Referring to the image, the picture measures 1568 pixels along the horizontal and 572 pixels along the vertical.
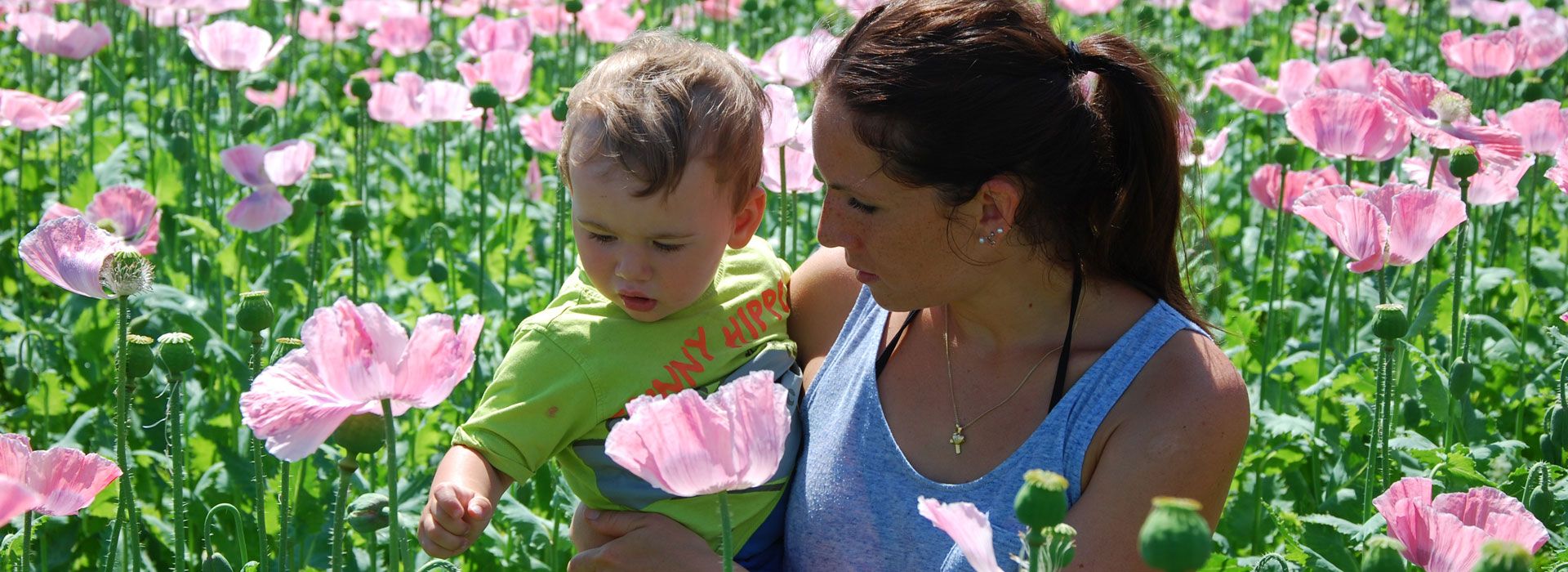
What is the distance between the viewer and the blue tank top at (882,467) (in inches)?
78.9

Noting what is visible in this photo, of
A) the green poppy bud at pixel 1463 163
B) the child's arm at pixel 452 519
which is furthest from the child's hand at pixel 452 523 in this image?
the green poppy bud at pixel 1463 163

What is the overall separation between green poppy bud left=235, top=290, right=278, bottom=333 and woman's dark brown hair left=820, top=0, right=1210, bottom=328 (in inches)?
32.3

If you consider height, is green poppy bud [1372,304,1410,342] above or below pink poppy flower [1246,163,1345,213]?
above

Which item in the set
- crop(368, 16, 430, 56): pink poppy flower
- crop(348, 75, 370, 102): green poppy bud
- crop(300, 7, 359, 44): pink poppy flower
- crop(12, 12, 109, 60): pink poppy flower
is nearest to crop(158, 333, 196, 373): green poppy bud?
crop(348, 75, 370, 102): green poppy bud

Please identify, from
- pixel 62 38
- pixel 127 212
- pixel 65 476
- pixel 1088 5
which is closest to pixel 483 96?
pixel 127 212

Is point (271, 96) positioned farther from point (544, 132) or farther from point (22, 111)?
point (544, 132)

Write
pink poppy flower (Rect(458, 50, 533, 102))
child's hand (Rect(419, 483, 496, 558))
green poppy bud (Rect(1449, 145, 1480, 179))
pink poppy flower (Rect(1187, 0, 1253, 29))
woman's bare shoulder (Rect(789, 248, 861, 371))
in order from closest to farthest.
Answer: child's hand (Rect(419, 483, 496, 558)) → woman's bare shoulder (Rect(789, 248, 861, 371)) → green poppy bud (Rect(1449, 145, 1480, 179)) → pink poppy flower (Rect(458, 50, 533, 102)) → pink poppy flower (Rect(1187, 0, 1253, 29))

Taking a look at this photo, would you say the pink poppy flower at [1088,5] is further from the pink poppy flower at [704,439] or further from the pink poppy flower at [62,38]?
the pink poppy flower at [704,439]

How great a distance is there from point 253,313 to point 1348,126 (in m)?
1.96

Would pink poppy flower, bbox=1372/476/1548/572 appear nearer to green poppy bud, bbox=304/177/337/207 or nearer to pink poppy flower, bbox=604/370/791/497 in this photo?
pink poppy flower, bbox=604/370/791/497

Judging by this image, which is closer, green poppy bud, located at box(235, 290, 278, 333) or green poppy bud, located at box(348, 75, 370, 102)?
green poppy bud, located at box(235, 290, 278, 333)

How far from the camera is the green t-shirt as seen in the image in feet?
6.89

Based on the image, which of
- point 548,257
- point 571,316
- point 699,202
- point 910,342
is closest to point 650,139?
point 699,202

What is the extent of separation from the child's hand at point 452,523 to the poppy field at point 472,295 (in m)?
0.08
